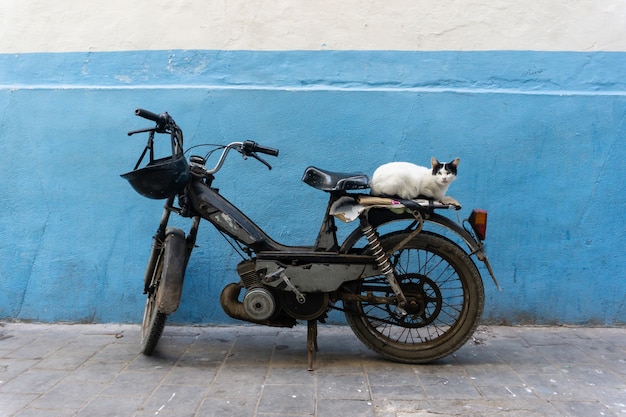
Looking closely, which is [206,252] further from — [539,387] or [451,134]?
[539,387]

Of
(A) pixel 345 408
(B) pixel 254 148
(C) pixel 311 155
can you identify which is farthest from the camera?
(C) pixel 311 155

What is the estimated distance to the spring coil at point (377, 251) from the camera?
3699 mm

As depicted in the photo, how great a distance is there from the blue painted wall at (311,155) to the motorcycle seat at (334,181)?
0.87 meters

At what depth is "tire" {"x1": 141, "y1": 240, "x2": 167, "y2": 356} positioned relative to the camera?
12.5 feet

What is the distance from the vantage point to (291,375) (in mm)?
3662

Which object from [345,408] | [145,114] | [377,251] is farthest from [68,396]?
[377,251]

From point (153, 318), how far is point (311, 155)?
1.72 metres

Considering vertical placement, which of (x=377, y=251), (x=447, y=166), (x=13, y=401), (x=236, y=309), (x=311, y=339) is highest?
(x=447, y=166)

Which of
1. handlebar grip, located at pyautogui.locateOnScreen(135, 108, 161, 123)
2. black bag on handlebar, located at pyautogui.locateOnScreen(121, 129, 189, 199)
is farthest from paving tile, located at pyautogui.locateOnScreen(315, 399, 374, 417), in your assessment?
handlebar grip, located at pyautogui.locateOnScreen(135, 108, 161, 123)

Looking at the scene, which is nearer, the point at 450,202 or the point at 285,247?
the point at 450,202

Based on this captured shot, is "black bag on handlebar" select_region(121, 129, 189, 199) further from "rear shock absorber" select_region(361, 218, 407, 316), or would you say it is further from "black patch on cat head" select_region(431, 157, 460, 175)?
"black patch on cat head" select_region(431, 157, 460, 175)

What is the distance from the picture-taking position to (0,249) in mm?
4734

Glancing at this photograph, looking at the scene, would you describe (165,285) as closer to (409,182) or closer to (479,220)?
(409,182)

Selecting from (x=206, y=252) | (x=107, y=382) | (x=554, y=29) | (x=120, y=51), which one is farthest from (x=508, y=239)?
(x=120, y=51)
